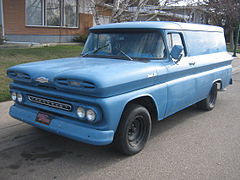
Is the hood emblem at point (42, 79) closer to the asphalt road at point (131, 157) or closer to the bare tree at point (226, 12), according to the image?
the asphalt road at point (131, 157)

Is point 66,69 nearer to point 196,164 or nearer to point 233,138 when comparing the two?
point 196,164

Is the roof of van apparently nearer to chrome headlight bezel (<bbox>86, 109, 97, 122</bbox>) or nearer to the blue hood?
the blue hood

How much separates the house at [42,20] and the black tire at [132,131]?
12111 mm

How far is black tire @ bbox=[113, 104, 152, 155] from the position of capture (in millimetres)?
3770

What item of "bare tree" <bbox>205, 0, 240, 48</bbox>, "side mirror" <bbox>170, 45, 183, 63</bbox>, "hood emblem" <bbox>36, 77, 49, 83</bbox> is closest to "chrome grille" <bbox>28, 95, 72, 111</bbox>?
"hood emblem" <bbox>36, 77, 49, 83</bbox>

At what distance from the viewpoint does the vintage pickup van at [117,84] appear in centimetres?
344

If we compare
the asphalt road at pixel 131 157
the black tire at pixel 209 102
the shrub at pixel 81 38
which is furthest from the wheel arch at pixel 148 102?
the shrub at pixel 81 38

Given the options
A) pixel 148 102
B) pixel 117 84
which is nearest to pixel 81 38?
pixel 148 102

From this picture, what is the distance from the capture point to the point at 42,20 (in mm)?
15578

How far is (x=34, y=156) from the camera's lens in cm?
397

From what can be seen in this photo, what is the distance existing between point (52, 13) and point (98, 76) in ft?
45.9

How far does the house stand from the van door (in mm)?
11617

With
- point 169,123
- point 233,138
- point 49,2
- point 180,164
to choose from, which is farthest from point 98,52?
point 49,2

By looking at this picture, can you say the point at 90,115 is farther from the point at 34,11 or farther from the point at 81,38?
the point at 81,38
